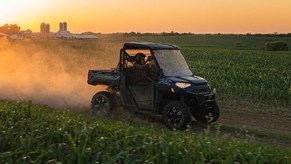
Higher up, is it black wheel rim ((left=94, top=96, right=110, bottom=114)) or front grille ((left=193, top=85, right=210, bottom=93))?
front grille ((left=193, top=85, right=210, bottom=93))

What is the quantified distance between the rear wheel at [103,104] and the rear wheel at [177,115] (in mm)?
1905

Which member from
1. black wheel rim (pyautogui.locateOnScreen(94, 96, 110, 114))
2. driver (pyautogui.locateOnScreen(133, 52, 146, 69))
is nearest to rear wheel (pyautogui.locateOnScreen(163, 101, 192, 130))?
driver (pyautogui.locateOnScreen(133, 52, 146, 69))

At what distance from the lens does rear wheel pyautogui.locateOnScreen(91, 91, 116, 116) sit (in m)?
13.9

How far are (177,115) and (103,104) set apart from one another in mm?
2559

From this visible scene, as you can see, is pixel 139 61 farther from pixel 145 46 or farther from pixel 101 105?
pixel 101 105

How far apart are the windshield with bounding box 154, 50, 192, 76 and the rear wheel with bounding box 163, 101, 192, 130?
0.88 m

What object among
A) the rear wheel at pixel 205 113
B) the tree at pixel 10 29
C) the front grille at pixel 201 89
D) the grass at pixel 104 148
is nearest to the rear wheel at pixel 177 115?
the front grille at pixel 201 89

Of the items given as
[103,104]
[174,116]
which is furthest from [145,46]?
[103,104]

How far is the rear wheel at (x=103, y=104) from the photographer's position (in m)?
13.9

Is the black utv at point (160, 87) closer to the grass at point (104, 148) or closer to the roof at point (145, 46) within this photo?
the roof at point (145, 46)

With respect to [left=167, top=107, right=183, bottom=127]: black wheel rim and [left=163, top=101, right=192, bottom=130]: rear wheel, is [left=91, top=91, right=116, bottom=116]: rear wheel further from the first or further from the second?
[left=167, top=107, right=183, bottom=127]: black wheel rim

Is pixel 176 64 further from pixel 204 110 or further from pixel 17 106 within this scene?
pixel 17 106

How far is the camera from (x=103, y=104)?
14.1m

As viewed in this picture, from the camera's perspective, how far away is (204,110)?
1314cm
